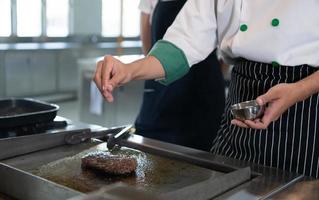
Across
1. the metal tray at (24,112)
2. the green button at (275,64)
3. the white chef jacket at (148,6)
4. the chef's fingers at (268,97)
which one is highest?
the white chef jacket at (148,6)

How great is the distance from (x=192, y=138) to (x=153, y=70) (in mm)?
827

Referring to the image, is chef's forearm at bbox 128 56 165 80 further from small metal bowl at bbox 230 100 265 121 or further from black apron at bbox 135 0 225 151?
black apron at bbox 135 0 225 151

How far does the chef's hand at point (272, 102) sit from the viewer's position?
2.39 feet

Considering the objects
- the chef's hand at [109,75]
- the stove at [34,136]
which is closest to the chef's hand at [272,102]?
the chef's hand at [109,75]

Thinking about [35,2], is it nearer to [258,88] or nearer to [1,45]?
[1,45]

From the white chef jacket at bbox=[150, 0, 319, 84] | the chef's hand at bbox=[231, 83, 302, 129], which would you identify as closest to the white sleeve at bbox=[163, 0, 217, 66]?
the white chef jacket at bbox=[150, 0, 319, 84]

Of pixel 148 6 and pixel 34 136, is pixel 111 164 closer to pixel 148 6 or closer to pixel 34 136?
pixel 34 136

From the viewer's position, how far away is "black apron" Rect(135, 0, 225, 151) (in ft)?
5.31

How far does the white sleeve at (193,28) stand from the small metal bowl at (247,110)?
8.9 inches

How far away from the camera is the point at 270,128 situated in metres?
0.85

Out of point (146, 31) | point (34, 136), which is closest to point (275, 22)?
point (34, 136)

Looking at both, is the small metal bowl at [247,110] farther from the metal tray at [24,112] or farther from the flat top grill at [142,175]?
the metal tray at [24,112]

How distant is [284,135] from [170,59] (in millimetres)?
271

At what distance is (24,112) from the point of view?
95cm
